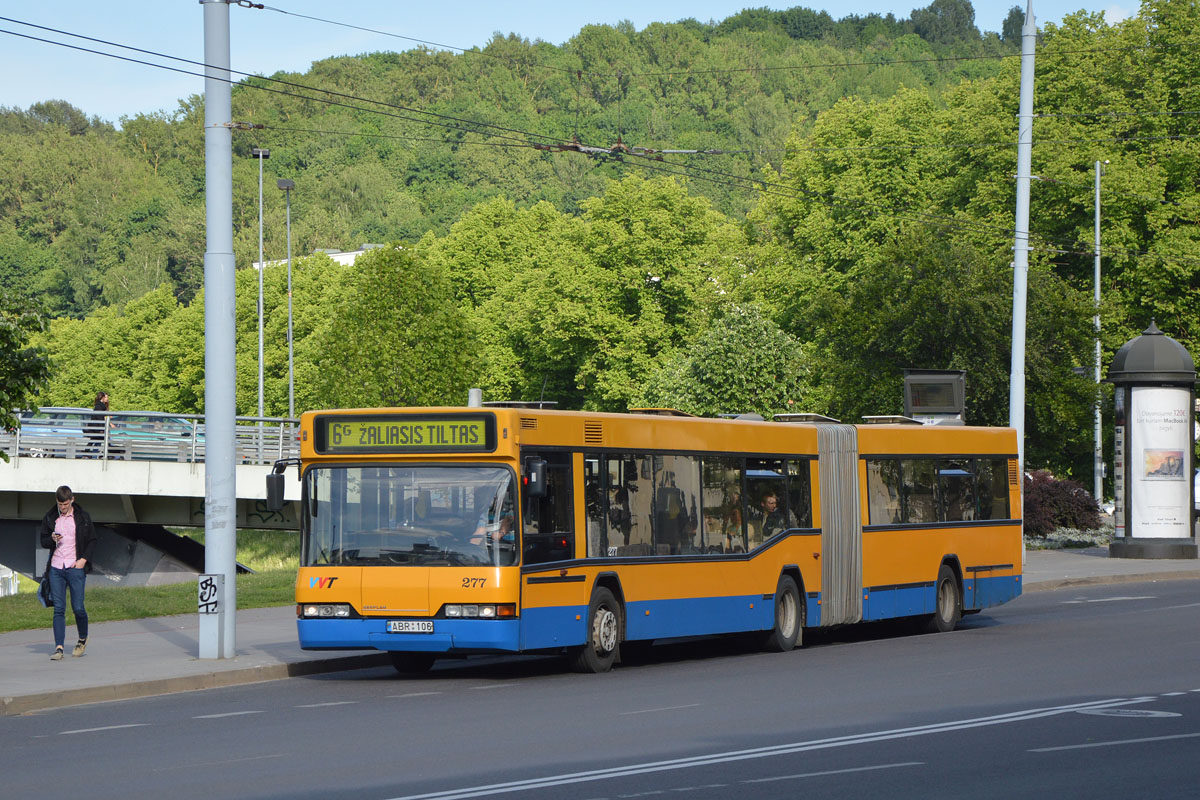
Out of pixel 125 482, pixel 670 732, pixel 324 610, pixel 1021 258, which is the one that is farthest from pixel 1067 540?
pixel 670 732

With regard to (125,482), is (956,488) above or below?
above

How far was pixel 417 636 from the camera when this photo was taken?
16.2 meters

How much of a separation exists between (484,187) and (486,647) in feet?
374

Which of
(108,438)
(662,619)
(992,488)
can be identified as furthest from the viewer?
(108,438)

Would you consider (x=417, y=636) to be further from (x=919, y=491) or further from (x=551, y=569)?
(x=919, y=491)

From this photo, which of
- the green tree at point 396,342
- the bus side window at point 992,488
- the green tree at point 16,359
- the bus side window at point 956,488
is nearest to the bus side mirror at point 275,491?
the green tree at point 16,359

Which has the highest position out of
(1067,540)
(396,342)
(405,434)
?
(396,342)

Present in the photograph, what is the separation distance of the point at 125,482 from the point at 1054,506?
23.8 meters

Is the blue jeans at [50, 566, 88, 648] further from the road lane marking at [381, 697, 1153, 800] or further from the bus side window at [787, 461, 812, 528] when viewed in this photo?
the road lane marking at [381, 697, 1153, 800]

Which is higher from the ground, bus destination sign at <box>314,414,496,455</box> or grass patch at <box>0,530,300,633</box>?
bus destination sign at <box>314,414,496,455</box>

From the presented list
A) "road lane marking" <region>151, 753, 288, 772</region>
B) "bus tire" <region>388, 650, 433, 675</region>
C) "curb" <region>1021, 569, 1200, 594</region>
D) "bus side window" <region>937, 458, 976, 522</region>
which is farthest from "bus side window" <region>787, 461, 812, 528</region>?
"curb" <region>1021, 569, 1200, 594</region>

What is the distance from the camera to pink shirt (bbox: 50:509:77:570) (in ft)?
58.2

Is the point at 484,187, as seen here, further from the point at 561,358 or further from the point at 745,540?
the point at 745,540

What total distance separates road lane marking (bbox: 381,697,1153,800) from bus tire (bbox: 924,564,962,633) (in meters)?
9.18
